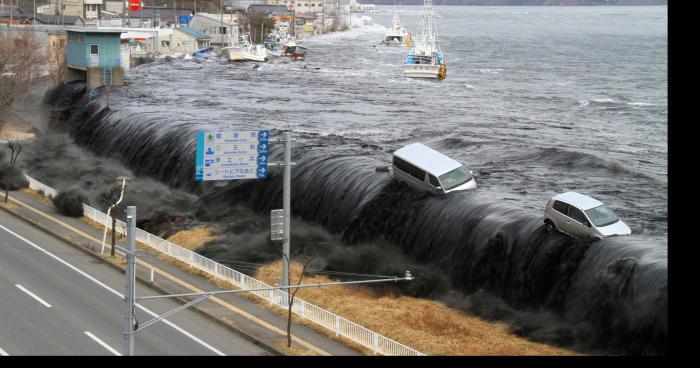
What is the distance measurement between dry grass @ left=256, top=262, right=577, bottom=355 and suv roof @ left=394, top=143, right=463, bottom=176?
7995mm

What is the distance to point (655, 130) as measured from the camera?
227ft

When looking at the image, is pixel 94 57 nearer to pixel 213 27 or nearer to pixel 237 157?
pixel 237 157

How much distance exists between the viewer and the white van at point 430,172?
40.1 meters

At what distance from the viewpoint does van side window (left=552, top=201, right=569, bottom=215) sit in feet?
108

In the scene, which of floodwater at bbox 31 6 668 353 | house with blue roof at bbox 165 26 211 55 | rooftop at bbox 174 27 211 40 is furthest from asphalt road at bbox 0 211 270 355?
rooftop at bbox 174 27 211 40

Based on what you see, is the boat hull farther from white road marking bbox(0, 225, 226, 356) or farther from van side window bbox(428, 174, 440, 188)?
white road marking bbox(0, 225, 226, 356)

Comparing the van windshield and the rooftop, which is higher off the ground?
the rooftop

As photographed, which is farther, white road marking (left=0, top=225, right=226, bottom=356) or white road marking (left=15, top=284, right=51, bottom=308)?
white road marking (left=15, top=284, right=51, bottom=308)

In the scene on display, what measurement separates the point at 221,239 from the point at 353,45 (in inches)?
5391

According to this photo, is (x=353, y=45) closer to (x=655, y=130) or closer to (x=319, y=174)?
(x=655, y=130)

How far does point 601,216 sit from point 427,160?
34.1ft

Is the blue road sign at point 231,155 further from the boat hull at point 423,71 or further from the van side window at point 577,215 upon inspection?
the boat hull at point 423,71
